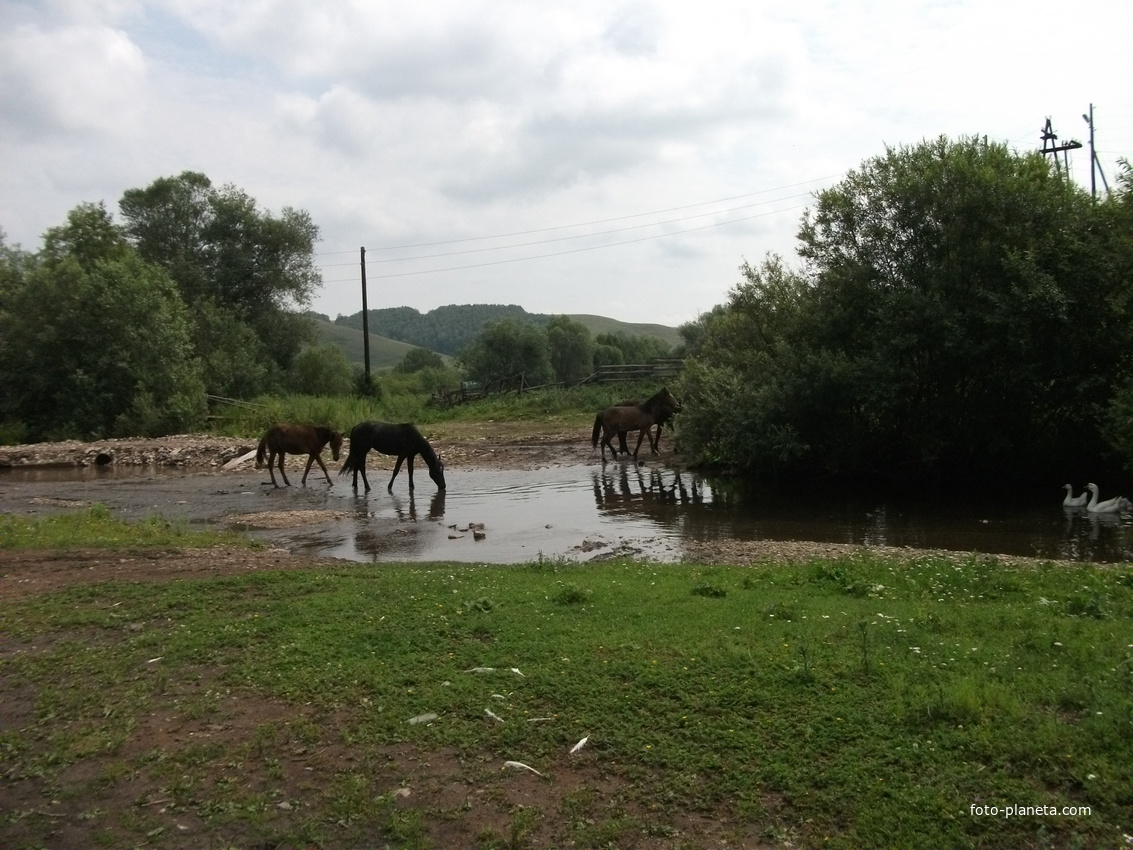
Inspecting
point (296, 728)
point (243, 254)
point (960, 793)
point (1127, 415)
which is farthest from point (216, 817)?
point (243, 254)

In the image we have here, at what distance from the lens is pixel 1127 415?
620 inches

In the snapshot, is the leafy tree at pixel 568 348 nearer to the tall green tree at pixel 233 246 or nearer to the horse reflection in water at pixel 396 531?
the tall green tree at pixel 233 246

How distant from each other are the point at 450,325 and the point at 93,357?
147 meters

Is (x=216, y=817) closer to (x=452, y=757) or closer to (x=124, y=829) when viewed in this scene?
(x=124, y=829)

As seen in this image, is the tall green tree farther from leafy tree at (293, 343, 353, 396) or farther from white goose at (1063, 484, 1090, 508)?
white goose at (1063, 484, 1090, 508)

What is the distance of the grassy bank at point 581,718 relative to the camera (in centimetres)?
432

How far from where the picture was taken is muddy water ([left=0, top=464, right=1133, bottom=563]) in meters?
13.9

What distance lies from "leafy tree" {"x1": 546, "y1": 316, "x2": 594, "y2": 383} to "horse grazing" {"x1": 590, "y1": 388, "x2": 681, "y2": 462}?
137ft

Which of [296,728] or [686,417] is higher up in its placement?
[686,417]

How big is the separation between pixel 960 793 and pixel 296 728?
397 centimetres

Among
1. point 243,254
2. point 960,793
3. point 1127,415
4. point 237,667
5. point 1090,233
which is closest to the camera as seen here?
point 960,793

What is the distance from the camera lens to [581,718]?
539cm

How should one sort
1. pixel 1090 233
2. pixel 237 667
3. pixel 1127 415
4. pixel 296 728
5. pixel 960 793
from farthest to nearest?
1. pixel 1090 233
2. pixel 1127 415
3. pixel 237 667
4. pixel 296 728
5. pixel 960 793

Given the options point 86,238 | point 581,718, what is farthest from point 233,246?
point 581,718
